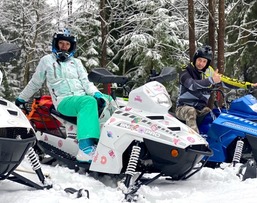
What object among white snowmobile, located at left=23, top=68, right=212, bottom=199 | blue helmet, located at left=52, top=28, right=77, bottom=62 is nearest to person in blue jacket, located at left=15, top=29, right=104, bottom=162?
blue helmet, located at left=52, top=28, right=77, bottom=62

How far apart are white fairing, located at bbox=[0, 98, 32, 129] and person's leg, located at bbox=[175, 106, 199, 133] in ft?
8.05

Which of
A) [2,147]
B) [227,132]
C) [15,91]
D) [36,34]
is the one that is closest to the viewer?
[2,147]

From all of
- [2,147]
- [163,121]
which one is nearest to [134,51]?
[163,121]

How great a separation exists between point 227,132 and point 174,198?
1.49 m

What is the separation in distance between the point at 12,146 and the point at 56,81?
7.35 feet

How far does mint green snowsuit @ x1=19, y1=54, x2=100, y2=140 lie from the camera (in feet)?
16.5

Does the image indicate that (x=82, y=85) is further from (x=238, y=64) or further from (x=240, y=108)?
(x=238, y=64)

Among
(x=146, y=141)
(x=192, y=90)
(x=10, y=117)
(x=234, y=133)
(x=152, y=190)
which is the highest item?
(x=10, y=117)

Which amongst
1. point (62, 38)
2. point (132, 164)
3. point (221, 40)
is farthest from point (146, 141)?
point (221, 40)

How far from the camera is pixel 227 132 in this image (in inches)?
215

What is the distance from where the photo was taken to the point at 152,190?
178 inches

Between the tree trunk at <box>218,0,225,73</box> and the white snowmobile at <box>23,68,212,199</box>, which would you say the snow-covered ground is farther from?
the tree trunk at <box>218,0,225,73</box>

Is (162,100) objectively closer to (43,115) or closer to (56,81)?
(56,81)

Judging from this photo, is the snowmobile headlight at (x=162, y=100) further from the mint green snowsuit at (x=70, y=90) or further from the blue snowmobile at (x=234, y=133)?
the blue snowmobile at (x=234, y=133)
